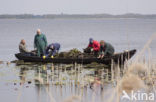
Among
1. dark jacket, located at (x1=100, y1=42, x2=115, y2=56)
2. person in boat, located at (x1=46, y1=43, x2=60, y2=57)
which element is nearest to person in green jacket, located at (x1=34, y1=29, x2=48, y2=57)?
person in boat, located at (x1=46, y1=43, x2=60, y2=57)

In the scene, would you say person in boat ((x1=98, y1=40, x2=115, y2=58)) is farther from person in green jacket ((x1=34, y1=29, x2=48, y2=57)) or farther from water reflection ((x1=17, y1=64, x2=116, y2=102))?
person in green jacket ((x1=34, y1=29, x2=48, y2=57))

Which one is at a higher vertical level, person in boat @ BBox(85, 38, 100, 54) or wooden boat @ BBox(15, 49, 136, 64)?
person in boat @ BBox(85, 38, 100, 54)

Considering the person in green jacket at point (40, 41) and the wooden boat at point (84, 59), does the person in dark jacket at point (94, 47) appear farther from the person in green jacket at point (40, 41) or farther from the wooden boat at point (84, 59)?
the person in green jacket at point (40, 41)

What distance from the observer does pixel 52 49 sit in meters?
22.8

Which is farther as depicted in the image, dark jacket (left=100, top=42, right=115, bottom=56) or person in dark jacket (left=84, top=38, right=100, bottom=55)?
person in dark jacket (left=84, top=38, right=100, bottom=55)

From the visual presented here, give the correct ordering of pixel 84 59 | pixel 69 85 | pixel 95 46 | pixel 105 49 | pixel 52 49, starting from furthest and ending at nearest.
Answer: pixel 52 49 < pixel 95 46 < pixel 84 59 < pixel 105 49 < pixel 69 85

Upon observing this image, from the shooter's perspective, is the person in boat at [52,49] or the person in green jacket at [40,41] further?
the person in boat at [52,49]

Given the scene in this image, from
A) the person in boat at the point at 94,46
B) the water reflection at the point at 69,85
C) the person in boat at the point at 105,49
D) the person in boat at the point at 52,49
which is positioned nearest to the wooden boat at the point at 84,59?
the person in boat at the point at 105,49

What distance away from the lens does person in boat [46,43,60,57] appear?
22609mm

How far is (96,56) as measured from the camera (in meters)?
22.2

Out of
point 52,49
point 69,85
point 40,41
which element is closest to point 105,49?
point 52,49

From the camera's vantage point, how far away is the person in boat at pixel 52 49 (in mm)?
22609

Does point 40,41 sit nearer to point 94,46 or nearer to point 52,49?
point 52,49

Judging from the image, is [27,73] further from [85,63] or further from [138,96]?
[138,96]
